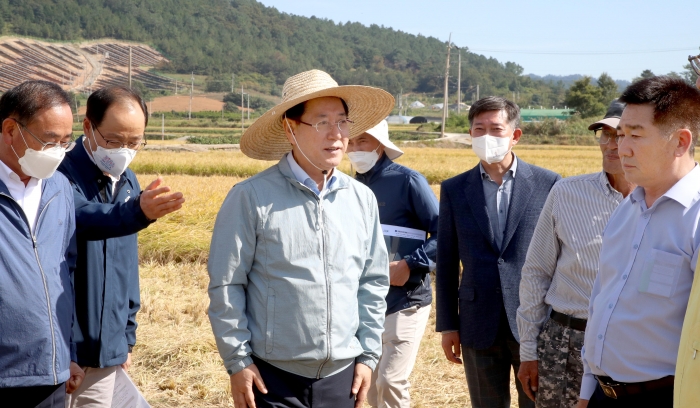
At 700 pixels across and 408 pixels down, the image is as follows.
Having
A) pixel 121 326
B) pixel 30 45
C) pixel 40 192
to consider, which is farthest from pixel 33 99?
pixel 30 45

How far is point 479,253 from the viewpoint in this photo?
393 cm

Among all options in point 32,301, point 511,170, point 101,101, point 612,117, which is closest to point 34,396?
point 32,301

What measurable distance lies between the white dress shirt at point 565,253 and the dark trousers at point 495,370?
381mm

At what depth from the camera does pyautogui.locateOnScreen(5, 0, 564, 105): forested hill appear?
434ft

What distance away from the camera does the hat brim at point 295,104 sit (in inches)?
117

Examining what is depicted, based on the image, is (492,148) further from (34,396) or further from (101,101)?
(34,396)

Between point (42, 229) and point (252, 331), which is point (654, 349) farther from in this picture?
point (42, 229)

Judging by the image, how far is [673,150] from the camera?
257 centimetres

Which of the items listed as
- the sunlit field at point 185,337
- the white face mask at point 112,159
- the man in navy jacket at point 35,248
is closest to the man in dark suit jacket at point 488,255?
the sunlit field at point 185,337

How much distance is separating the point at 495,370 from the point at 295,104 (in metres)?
1.96

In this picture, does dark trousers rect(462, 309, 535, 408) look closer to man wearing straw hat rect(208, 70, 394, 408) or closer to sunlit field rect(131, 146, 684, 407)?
man wearing straw hat rect(208, 70, 394, 408)

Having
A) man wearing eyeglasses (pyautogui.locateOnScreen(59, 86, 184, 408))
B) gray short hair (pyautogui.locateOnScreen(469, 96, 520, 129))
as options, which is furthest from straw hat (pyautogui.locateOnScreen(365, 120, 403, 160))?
man wearing eyeglasses (pyautogui.locateOnScreen(59, 86, 184, 408))

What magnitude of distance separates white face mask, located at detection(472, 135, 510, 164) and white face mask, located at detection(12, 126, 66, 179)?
229cm

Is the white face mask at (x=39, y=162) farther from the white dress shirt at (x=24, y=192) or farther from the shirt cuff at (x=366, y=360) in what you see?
the shirt cuff at (x=366, y=360)
